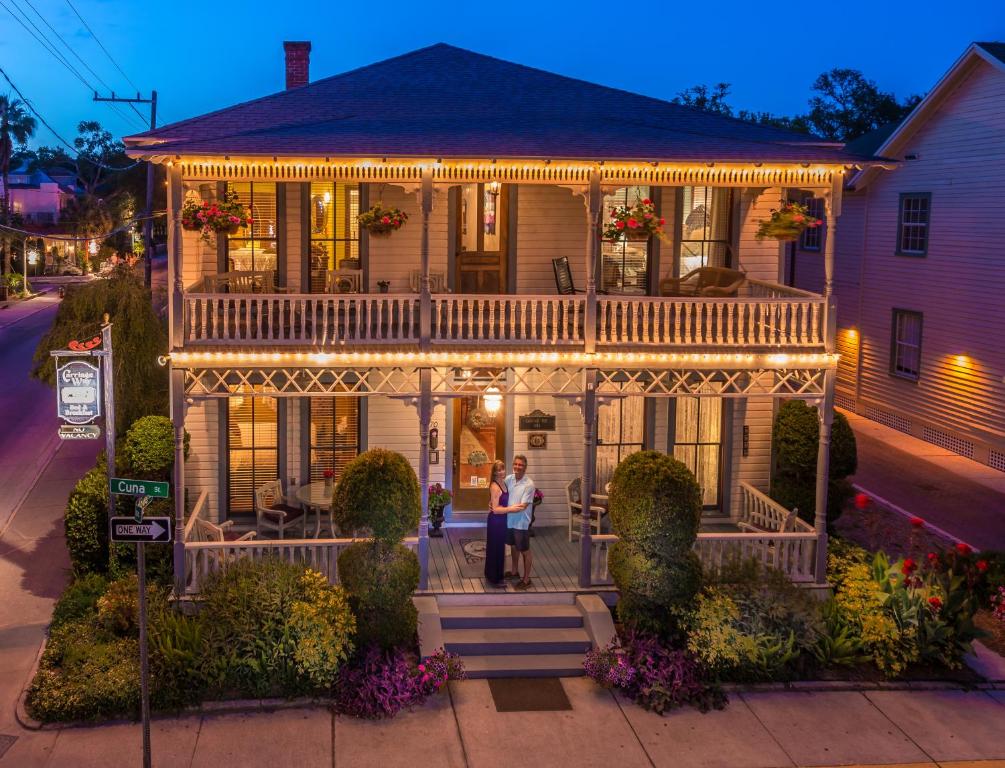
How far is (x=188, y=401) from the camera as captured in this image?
15742 mm

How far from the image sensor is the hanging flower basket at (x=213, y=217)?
16453 millimetres

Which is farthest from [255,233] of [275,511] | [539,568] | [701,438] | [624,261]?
[701,438]

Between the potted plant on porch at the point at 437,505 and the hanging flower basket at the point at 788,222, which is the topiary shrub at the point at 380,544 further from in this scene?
the hanging flower basket at the point at 788,222

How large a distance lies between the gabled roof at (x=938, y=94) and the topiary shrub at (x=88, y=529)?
16287 millimetres

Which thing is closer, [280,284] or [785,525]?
[785,525]

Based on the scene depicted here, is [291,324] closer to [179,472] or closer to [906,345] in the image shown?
[179,472]

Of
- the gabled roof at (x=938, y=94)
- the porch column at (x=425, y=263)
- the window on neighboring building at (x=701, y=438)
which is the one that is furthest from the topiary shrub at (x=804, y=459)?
A: the gabled roof at (x=938, y=94)

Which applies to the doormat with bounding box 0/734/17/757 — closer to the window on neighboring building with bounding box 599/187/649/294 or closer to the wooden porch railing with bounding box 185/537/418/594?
the wooden porch railing with bounding box 185/537/418/594

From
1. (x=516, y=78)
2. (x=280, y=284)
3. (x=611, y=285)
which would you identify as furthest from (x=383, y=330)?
(x=516, y=78)

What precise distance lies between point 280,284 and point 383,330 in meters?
2.55

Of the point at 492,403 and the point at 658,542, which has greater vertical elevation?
the point at 492,403

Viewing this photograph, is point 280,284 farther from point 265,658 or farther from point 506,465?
point 265,658

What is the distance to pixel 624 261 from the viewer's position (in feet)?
64.3

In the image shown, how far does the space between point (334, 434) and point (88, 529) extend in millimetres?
4150
